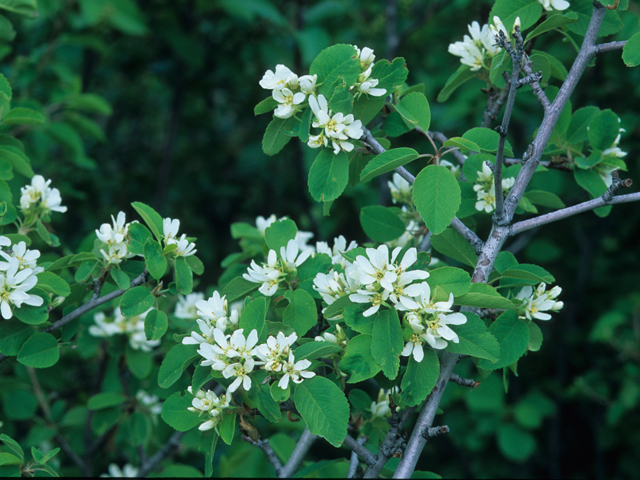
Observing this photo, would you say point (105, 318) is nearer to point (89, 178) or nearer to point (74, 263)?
point (74, 263)

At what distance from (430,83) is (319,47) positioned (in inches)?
32.5

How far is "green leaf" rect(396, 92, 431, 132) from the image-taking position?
4.53 ft

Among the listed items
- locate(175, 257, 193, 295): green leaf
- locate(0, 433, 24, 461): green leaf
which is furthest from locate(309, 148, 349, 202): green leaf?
locate(0, 433, 24, 461): green leaf

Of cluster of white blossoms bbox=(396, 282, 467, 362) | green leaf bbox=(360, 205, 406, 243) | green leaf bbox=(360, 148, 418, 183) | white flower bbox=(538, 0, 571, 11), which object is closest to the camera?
cluster of white blossoms bbox=(396, 282, 467, 362)

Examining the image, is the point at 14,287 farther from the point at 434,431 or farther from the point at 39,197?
the point at 434,431

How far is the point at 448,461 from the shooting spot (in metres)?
3.88

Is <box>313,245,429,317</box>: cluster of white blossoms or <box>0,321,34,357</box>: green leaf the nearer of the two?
<box>313,245,429,317</box>: cluster of white blossoms

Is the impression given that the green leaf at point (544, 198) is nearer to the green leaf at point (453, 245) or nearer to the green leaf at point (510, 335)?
the green leaf at point (453, 245)

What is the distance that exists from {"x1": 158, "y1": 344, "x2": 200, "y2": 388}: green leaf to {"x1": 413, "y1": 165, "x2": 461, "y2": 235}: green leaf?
61cm

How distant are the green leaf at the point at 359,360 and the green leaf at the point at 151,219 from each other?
558 mm

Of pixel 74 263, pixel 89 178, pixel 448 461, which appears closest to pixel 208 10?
pixel 89 178

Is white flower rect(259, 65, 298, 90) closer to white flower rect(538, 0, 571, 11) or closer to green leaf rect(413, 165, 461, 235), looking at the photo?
green leaf rect(413, 165, 461, 235)

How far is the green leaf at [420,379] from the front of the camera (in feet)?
3.77

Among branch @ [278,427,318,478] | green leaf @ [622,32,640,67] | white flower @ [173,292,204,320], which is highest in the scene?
green leaf @ [622,32,640,67]
